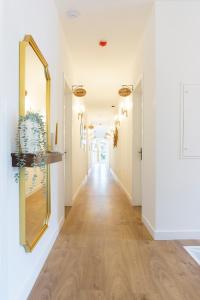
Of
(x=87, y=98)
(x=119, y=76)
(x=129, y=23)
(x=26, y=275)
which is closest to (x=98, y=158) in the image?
(x=87, y=98)

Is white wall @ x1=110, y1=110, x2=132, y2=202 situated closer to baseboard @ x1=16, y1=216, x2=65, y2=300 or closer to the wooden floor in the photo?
the wooden floor

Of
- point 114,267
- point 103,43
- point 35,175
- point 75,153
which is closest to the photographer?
point 35,175

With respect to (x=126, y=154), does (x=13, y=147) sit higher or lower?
higher

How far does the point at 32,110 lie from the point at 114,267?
1.64 m

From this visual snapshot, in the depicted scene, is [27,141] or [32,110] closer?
[27,141]

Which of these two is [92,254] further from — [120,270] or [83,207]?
[83,207]

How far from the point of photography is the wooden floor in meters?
2.00

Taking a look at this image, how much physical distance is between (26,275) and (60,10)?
10.1ft

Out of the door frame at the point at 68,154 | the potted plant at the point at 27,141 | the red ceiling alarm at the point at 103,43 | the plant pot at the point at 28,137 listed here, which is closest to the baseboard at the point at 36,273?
the potted plant at the point at 27,141

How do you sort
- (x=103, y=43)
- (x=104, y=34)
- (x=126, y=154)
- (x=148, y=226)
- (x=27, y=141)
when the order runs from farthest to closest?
(x=126, y=154)
(x=103, y=43)
(x=104, y=34)
(x=148, y=226)
(x=27, y=141)

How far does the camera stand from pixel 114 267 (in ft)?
7.95

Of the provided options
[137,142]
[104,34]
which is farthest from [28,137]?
[137,142]

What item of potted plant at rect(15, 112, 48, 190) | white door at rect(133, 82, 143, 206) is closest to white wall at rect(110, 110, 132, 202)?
white door at rect(133, 82, 143, 206)

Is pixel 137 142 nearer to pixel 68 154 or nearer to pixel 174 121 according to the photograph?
pixel 68 154
